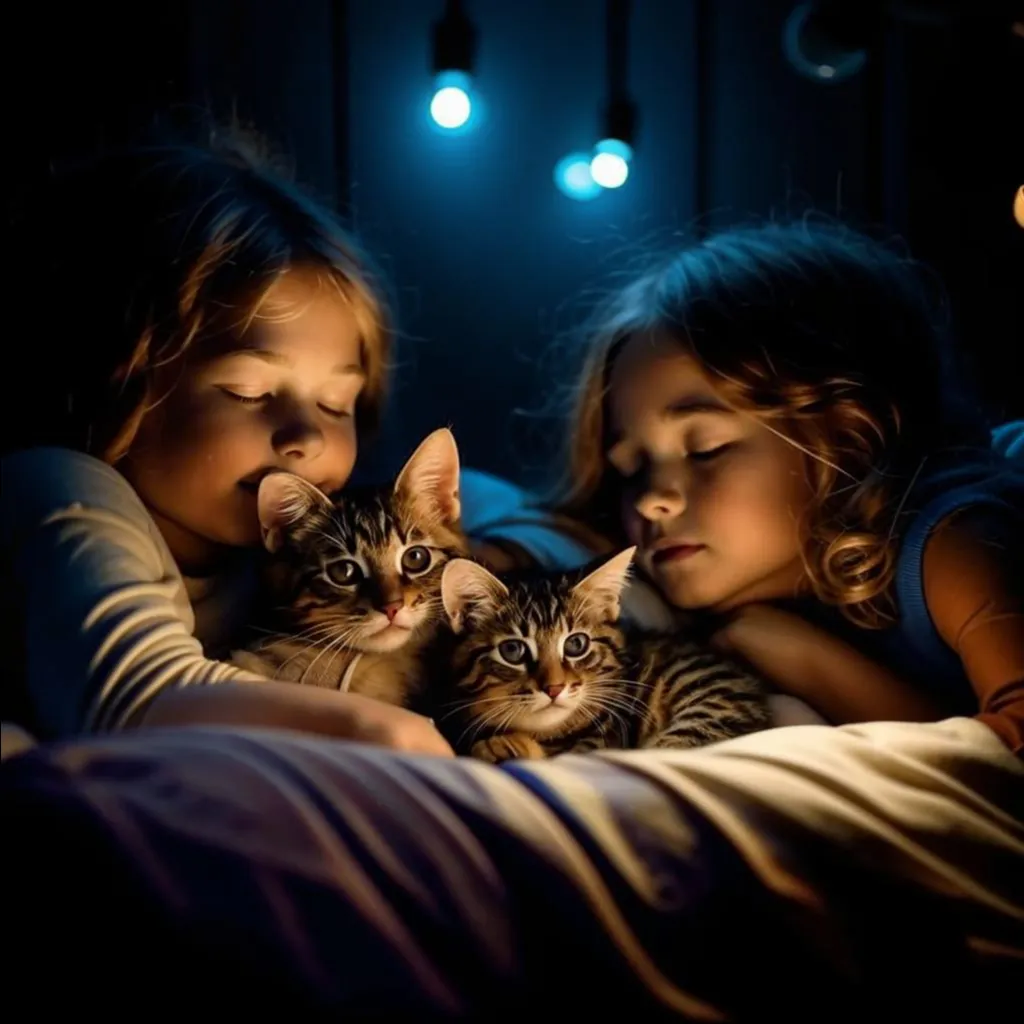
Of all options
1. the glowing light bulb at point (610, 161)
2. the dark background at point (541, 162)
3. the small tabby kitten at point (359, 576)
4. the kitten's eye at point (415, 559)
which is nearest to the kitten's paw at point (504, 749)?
the small tabby kitten at point (359, 576)

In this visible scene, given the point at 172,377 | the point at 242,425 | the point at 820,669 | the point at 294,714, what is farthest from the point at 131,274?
the point at 820,669

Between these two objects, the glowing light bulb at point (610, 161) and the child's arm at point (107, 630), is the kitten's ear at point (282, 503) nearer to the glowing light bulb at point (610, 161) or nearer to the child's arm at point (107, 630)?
the child's arm at point (107, 630)

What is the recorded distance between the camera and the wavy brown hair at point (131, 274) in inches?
43.6

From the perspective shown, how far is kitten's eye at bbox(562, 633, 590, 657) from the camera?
112cm

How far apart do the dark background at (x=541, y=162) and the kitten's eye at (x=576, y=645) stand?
1.83ft

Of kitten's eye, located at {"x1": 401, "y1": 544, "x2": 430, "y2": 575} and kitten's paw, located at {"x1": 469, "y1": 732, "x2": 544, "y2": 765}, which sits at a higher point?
kitten's eye, located at {"x1": 401, "y1": 544, "x2": 430, "y2": 575}

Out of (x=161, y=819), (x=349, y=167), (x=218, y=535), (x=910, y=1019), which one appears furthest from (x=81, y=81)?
(x=910, y=1019)

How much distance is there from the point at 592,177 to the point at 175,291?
2.58 feet

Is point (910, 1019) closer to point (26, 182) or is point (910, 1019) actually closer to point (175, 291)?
point (175, 291)

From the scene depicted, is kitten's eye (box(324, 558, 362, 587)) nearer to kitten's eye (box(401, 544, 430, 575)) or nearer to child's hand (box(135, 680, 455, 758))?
kitten's eye (box(401, 544, 430, 575))

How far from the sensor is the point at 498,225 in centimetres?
167

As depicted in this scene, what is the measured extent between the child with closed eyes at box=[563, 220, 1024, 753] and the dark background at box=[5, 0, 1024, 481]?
39 cm

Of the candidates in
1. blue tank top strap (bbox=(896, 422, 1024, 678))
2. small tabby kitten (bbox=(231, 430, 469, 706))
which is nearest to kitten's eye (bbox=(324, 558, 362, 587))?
small tabby kitten (bbox=(231, 430, 469, 706))

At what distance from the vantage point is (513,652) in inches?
44.0
